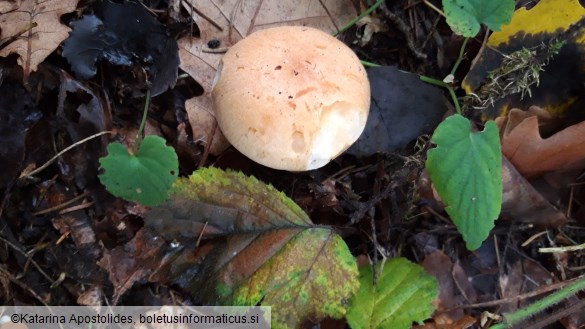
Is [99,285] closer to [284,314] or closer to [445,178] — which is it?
[284,314]

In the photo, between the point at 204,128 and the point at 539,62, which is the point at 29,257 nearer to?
the point at 204,128

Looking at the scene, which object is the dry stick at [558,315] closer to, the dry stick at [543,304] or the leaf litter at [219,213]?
the dry stick at [543,304]

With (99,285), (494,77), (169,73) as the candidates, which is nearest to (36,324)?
(99,285)

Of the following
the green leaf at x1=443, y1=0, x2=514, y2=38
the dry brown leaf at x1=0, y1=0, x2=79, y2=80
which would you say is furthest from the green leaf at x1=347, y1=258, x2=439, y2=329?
the dry brown leaf at x1=0, y1=0, x2=79, y2=80

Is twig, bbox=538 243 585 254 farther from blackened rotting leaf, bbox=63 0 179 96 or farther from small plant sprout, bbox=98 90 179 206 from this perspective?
blackened rotting leaf, bbox=63 0 179 96

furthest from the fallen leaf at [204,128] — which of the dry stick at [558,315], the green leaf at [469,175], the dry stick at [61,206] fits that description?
the dry stick at [558,315]
